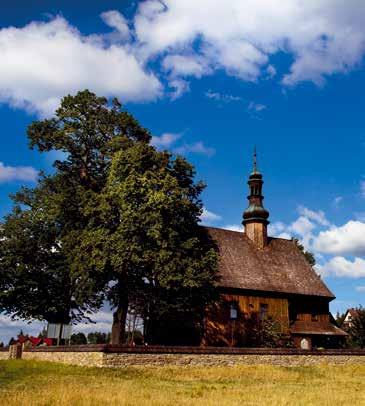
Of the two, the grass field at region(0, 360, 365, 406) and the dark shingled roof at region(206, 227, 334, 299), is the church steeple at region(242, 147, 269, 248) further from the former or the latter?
the grass field at region(0, 360, 365, 406)

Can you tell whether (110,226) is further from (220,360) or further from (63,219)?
(220,360)

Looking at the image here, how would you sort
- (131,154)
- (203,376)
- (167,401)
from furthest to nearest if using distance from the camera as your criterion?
(131,154), (203,376), (167,401)

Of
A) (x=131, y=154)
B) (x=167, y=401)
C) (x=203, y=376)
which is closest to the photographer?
(x=167, y=401)

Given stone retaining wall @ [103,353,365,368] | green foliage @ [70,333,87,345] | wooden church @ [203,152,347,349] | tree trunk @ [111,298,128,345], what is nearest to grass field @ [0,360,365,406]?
stone retaining wall @ [103,353,365,368]

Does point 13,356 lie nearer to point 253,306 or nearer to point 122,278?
point 122,278

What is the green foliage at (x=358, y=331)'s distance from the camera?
45.4 meters

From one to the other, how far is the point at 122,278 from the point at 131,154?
7847mm

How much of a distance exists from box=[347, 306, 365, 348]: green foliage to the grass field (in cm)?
1467

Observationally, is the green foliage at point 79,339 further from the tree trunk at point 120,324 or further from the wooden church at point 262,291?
the tree trunk at point 120,324

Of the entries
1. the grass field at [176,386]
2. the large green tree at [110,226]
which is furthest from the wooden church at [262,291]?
the grass field at [176,386]

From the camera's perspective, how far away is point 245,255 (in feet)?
147

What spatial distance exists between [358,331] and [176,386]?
30.3 metres

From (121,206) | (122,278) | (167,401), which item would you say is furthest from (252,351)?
(167,401)

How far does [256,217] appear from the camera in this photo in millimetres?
47094
